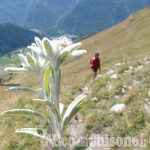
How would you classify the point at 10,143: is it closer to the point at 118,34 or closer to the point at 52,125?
the point at 52,125

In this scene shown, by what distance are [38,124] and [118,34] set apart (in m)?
59.5

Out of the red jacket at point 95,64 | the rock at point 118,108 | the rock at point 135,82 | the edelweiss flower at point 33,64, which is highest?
the red jacket at point 95,64

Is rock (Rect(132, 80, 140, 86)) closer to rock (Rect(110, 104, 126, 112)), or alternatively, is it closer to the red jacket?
rock (Rect(110, 104, 126, 112))

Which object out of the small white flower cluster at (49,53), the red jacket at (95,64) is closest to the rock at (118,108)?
the small white flower cluster at (49,53)

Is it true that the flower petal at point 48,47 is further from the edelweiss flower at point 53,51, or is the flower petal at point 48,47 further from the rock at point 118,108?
the rock at point 118,108

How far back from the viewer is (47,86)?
2.68 m

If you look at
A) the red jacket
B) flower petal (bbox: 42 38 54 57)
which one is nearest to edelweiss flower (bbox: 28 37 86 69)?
flower petal (bbox: 42 38 54 57)

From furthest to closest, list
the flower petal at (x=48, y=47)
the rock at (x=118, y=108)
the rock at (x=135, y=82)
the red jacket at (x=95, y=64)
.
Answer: the red jacket at (x=95, y=64) → the rock at (x=135, y=82) → the rock at (x=118, y=108) → the flower petal at (x=48, y=47)

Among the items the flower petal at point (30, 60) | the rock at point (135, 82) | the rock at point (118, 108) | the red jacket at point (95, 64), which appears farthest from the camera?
the red jacket at point (95, 64)

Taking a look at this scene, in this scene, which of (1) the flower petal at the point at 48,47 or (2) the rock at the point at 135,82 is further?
(2) the rock at the point at 135,82

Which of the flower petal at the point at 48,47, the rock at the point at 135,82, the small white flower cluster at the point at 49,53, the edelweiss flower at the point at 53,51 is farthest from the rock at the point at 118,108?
the flower petal at the point at 48,47

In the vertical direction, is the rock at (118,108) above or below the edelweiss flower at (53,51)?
below

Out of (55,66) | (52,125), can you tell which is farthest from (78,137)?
(55,66)

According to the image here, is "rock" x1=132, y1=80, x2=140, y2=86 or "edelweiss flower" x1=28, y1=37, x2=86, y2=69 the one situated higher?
"rock" x1=132, y1=80, x2=140, y2=86
